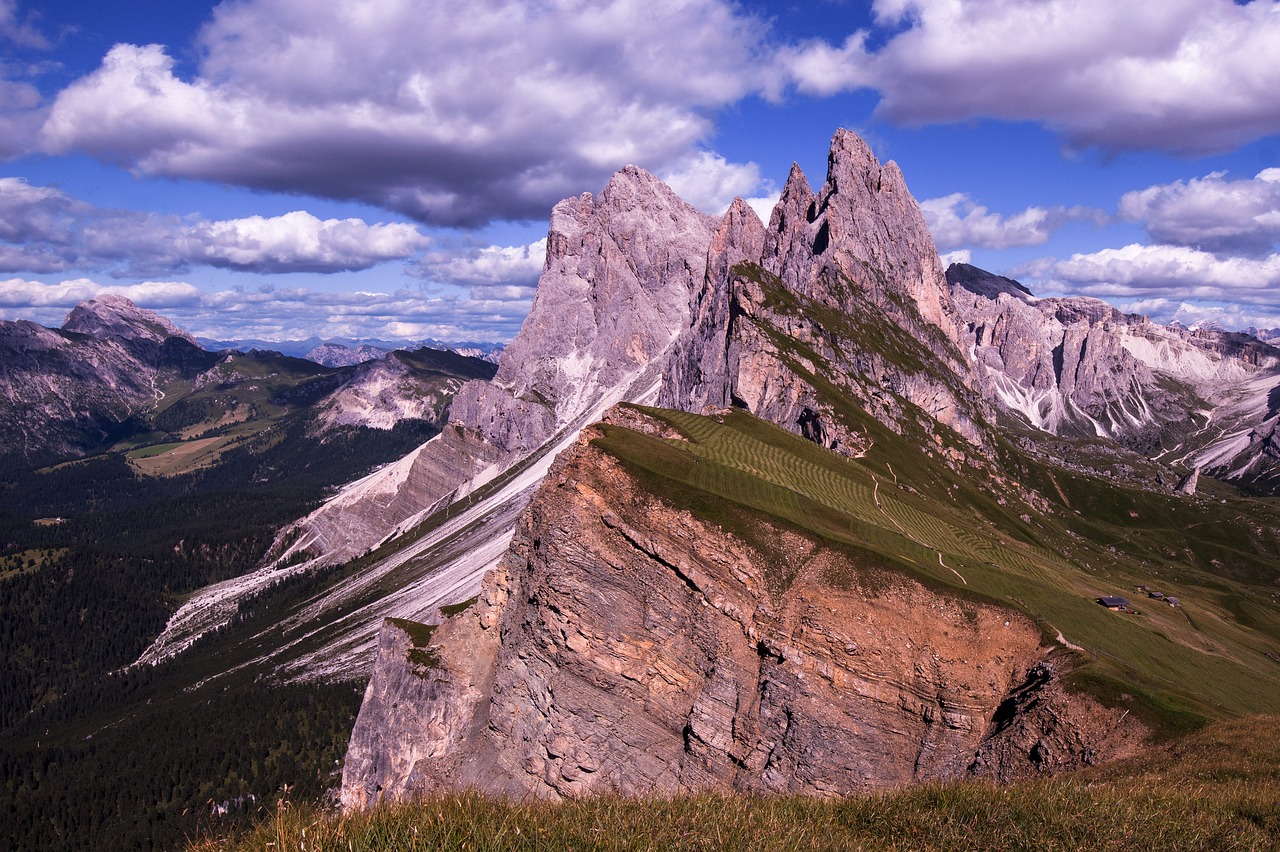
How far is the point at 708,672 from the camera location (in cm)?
4231

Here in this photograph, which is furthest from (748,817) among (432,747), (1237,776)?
(432,747)

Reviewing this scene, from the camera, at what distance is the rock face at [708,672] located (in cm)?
3850

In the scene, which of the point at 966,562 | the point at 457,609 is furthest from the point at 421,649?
the point at 966,562

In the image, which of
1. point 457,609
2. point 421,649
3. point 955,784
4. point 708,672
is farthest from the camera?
point 457,609

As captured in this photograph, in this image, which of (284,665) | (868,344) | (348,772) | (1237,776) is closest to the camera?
(1237,776)

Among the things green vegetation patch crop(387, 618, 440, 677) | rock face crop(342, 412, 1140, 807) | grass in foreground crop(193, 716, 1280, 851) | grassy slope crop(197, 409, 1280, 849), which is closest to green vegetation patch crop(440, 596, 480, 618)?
green vegetation patch crop(387, 618, 440, 677)

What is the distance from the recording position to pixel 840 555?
42594mm

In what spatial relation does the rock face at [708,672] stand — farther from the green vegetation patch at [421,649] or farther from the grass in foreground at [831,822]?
the grass in foreground at [831,822]

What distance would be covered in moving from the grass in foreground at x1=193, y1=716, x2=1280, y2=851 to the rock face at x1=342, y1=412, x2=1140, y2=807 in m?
24.6

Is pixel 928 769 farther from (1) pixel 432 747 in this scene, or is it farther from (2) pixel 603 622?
(1) pixel 432 747

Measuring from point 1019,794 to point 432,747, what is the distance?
160 ft

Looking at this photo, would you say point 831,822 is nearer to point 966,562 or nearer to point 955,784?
point 955,784

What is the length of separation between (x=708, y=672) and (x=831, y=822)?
32.2 metres

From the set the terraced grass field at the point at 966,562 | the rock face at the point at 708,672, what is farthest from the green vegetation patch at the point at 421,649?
the terraced grass field at the point at 966,562
